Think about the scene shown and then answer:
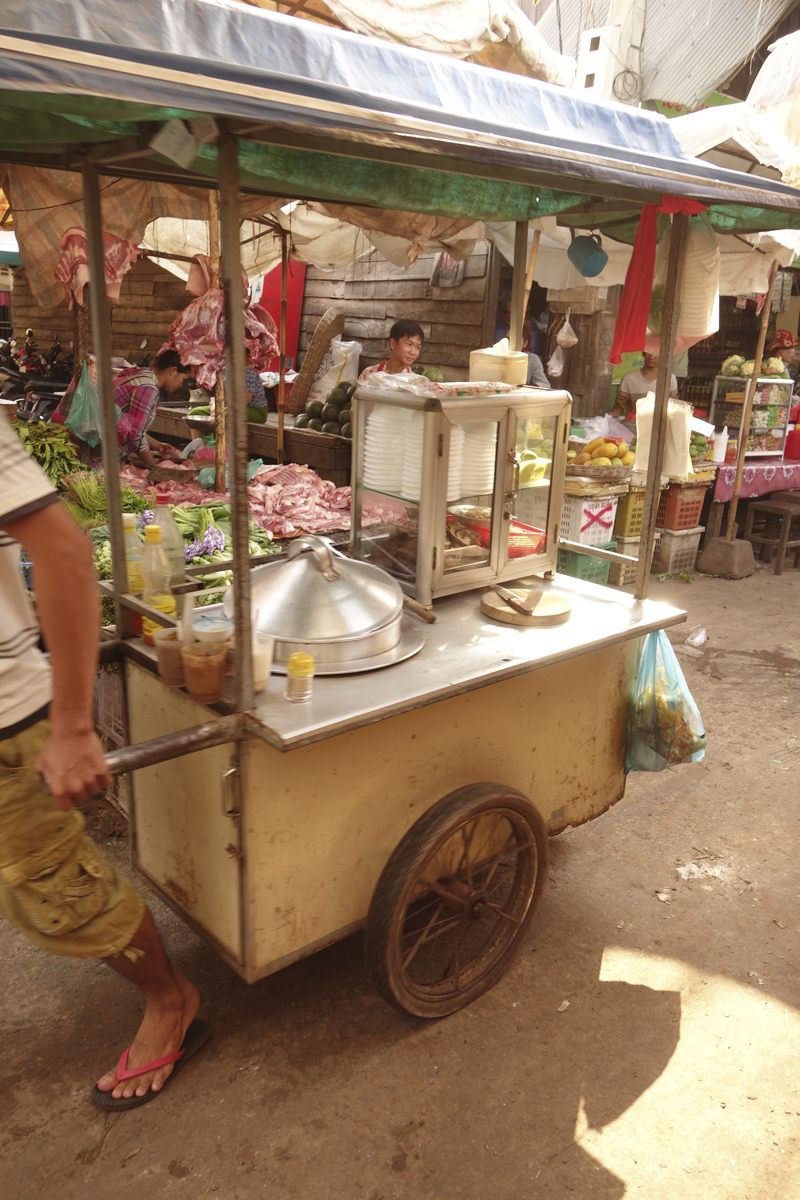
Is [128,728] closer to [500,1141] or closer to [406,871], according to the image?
[406,871]

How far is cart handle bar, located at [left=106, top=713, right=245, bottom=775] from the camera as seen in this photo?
1.93 m

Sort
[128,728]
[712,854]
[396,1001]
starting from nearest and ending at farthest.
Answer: [396,1001]
[128,728]
[712,854]

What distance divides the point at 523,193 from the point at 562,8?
8.85 metres

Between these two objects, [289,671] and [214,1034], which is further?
[214,1034]

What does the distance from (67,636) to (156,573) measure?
43.6 inches

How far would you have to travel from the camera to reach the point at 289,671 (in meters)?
2.21

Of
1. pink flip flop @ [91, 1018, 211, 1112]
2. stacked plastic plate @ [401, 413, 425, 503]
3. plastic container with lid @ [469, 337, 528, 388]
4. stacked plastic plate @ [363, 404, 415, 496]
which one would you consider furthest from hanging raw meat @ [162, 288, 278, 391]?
pink flip flop @ [91, 1018, 211, 1112]

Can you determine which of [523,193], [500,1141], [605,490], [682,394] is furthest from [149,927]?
[682,394]

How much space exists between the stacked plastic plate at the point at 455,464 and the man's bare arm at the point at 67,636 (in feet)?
4.38

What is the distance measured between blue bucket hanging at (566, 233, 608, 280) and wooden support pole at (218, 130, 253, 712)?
1974 millimetres

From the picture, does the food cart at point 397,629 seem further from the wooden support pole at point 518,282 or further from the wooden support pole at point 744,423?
the wooden support pole at point 744,423

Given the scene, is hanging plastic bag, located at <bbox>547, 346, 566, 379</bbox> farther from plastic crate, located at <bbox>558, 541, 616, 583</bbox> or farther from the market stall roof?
the market stall roof

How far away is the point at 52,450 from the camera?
573cm

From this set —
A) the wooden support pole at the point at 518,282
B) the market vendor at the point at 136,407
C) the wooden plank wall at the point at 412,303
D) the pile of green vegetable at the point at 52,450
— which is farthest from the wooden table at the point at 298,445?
the wooden support pole at the point at 518,282
